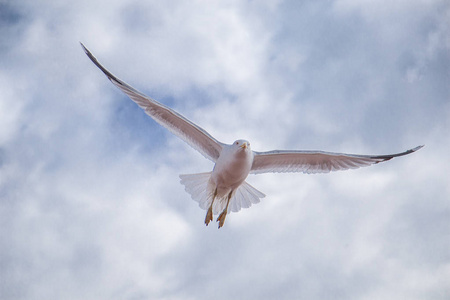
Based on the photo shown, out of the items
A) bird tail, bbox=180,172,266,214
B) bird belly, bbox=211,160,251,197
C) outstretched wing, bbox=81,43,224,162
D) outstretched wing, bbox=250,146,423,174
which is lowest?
bird belly, bbox=211,160,251,197

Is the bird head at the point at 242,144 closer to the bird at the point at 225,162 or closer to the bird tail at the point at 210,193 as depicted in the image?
the bird at the point at 225,162

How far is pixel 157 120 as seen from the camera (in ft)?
28.8

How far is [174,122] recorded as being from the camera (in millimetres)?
8820

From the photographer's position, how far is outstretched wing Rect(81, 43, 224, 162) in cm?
855

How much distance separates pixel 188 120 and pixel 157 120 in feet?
2.20

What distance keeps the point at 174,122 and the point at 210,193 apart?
4.84 ft

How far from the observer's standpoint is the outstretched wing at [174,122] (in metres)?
8.55

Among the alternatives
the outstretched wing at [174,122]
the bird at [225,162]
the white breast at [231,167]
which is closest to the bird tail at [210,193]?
the bird at [225,162]

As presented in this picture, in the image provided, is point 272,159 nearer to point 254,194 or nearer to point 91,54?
point 254,194

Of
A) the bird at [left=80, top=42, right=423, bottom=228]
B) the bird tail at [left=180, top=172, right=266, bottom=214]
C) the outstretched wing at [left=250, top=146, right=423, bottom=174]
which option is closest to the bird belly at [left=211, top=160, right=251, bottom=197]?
the bird at [left=80, top=42, right=423, bottom=228]

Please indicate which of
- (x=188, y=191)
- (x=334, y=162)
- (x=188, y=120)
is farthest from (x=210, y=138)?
(x=334, y=162)

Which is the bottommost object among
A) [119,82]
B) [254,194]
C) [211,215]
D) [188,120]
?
[211,215]

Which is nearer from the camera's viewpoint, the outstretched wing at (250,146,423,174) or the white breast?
the white breast

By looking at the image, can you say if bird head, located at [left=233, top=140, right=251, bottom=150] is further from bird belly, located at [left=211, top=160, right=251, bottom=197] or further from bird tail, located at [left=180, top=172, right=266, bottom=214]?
bird tail, located at [left=180, top=172, right=266, bottom=214]
